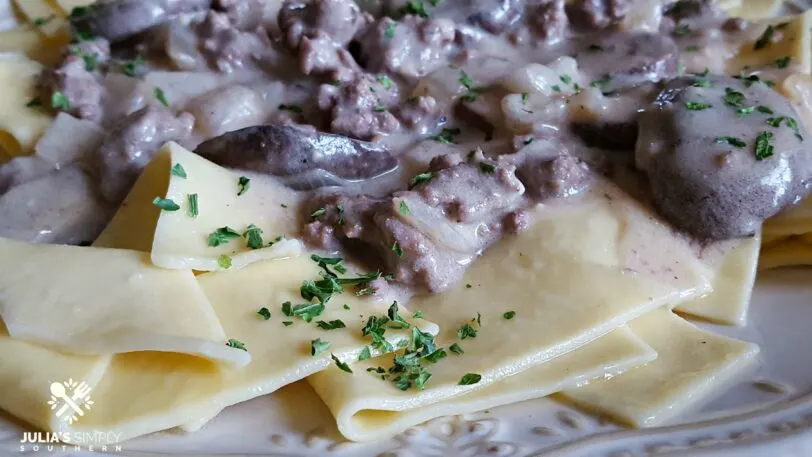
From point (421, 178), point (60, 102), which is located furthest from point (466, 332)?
point (60, 102)

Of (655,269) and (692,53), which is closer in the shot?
(655,269)

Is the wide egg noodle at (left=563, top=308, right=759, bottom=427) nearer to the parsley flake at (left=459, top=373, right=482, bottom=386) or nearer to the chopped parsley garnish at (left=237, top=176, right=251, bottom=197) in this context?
the parsley flake at (left=459, top=373, right=482, bottom=386)

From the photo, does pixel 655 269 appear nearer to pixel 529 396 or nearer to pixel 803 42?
pixel 529 396

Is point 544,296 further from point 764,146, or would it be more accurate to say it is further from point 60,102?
point 60,102

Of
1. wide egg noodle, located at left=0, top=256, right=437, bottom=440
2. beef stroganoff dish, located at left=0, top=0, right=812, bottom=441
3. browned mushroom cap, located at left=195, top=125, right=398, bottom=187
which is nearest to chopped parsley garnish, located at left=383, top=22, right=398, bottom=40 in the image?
beef stroganoff dish, located at left=0, top=0, right=812, bottom=441

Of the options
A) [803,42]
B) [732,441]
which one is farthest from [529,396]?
[803,42]

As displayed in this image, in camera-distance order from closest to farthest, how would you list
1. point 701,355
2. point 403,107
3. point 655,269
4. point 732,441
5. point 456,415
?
point 732,441
point 456,415
point 701,355
point 655,269
point 403,107

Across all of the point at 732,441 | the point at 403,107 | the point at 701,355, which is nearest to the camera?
the point at 732,441
